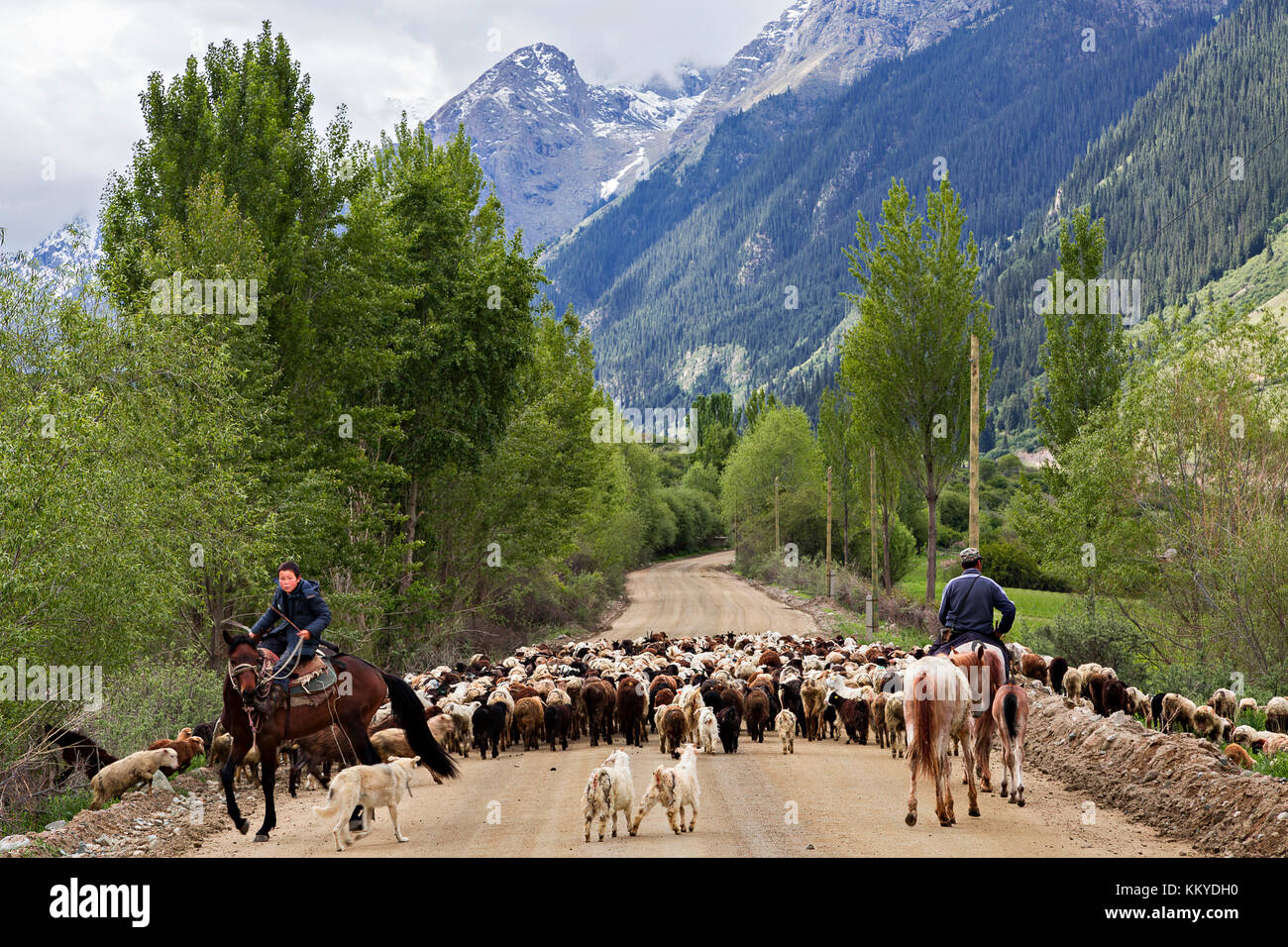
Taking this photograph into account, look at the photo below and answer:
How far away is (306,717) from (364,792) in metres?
1.27

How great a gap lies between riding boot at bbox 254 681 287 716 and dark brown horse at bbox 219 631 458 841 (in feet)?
0.26

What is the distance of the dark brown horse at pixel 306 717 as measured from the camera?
10.2 m

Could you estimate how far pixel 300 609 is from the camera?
430 inches

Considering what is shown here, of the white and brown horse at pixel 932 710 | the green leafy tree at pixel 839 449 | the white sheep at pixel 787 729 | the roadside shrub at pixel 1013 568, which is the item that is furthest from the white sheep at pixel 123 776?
the roadside shrub at pixel 1013 568

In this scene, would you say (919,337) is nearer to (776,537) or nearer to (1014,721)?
(1014,721)

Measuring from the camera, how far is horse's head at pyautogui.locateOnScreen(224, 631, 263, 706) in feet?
33.1

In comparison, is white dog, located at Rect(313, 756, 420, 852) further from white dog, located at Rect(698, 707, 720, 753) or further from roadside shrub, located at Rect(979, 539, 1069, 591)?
roadside shrub, located at Rect(979, 539, 1069, 591)

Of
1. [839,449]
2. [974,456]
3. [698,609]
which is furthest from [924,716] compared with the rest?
[839,449]

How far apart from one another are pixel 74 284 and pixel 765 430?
229ft

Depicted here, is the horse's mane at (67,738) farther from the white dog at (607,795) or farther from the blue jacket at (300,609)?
the white dog at (607,795)

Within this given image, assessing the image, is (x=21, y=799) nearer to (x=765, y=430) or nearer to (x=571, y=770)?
(x=571, y=770)

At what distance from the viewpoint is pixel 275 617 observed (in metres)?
11.0

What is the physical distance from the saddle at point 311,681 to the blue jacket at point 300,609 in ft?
0.88
